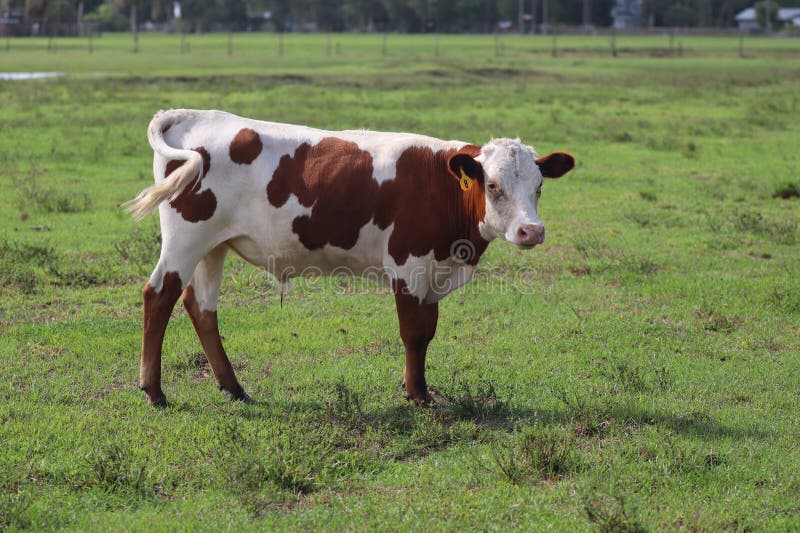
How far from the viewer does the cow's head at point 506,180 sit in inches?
232

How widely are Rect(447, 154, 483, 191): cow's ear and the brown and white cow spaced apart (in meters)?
0.10

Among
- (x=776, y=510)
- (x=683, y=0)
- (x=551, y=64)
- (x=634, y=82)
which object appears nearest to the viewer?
(x=776, y=510)

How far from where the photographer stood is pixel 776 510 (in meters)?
4.92

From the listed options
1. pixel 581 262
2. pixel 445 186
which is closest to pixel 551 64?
pixel 581 262

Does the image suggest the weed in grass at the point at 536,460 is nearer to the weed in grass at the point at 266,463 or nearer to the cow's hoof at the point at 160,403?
the weed in grass at the point at 266,463

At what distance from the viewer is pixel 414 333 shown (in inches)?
246

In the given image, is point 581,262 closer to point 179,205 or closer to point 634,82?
point 179,205

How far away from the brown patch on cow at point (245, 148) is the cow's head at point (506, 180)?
4.17 feet

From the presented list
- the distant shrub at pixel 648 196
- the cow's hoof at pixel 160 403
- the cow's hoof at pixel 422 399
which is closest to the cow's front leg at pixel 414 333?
the cow's hoof at pixel 422 399

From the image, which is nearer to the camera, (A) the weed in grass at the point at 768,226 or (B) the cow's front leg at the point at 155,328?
(B) the cow's front leg at the point at 155,328

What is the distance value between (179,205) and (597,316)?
3734 mm

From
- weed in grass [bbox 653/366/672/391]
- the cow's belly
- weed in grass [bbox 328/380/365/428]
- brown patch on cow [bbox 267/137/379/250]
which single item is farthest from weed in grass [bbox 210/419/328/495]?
weed in grass [bbox 653/366/672/391]

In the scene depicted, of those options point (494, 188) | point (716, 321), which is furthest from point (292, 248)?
point (716, 321)

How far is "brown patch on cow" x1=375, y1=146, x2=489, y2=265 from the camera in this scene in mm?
6188
